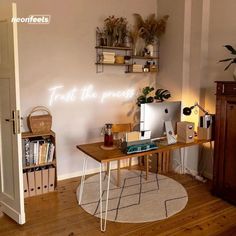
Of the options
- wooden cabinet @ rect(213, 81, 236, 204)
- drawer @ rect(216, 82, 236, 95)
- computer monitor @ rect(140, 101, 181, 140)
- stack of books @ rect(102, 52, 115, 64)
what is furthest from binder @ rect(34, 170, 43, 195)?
drawer @ rect(216, 82, 236, 95)

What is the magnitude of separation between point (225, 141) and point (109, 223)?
5.13ft

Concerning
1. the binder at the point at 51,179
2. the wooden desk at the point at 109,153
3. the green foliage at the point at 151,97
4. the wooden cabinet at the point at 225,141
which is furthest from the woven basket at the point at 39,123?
the wooden cabinet at the point at 225,141

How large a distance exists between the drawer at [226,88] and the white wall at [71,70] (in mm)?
1517

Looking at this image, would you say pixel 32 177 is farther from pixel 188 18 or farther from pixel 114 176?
pixel 188 18

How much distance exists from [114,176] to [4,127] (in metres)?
1.77

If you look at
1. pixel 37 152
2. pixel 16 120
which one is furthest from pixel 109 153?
pixel 37 152

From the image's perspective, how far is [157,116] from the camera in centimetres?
311

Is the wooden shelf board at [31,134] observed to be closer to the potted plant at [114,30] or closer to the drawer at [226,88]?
the potted plant at [114,30]

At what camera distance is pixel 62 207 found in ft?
10.1

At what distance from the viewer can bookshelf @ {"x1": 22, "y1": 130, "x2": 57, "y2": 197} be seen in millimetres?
3291

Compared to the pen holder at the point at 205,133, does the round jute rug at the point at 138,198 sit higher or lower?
lower

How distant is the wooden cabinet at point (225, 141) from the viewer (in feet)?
9.95

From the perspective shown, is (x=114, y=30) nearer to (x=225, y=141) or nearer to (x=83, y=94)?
(x=83, y=94)

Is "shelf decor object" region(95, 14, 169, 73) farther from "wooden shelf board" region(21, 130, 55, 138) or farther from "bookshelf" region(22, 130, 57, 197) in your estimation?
"bookshelf" region(22, 130, 57, 197)
